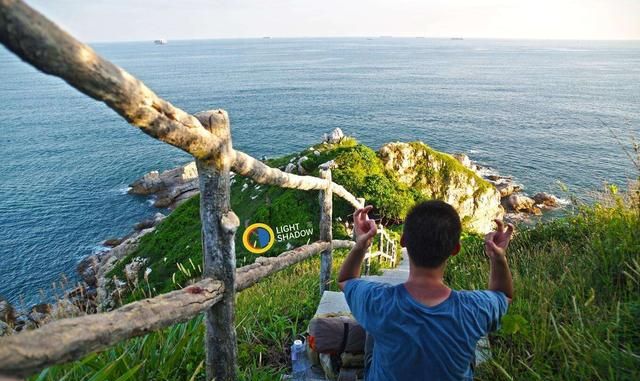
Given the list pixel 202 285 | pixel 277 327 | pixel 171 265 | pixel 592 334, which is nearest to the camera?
pixel 202 285

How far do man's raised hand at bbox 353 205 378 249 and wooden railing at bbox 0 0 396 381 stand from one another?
0.80 m

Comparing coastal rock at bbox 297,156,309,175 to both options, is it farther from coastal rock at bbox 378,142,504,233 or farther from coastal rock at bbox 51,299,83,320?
coastal rock at bbox 51,299,83,320

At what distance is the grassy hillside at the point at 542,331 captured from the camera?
9.27 feet

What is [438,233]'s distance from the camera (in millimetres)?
2285

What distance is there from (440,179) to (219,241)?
21909mm

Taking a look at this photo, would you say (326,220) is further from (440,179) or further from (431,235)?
(440,179)

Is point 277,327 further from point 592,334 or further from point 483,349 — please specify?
point 592,334

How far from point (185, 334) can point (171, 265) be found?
1658 cm

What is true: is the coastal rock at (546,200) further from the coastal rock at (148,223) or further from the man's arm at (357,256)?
the man's arm at (357,256)

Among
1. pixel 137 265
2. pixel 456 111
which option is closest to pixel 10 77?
pixel 456 111

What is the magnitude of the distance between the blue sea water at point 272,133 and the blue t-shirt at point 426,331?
7.55m

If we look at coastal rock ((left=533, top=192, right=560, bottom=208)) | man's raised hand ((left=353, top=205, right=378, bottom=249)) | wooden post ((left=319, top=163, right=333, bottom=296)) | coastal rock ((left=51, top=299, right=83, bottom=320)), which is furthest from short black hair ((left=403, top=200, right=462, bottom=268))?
coastal rock ((left=533, top=192, right=560, bottom=208))

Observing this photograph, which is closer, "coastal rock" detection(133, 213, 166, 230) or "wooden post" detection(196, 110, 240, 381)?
"wooden post" detection(196, 110, 240, 381)

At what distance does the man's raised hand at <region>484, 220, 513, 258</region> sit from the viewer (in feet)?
8.68
